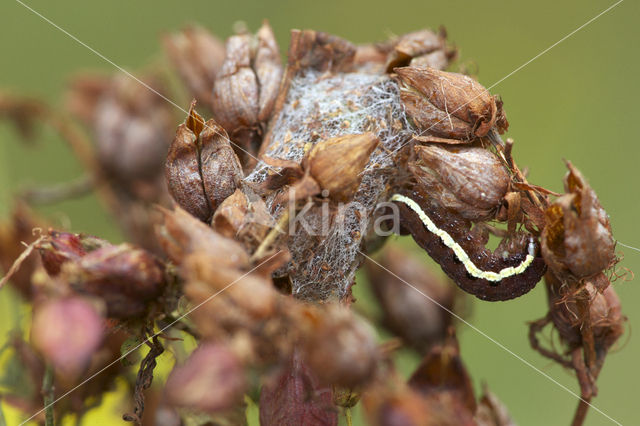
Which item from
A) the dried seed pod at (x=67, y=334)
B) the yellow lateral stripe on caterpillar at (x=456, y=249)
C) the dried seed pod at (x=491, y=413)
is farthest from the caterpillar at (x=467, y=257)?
the dried seed pod at (x=67, y=334)

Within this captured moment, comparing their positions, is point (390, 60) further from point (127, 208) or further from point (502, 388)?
point (502, 388)

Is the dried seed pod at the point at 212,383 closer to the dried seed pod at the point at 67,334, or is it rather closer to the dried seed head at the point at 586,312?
the dried seed pod at the point at 67,334

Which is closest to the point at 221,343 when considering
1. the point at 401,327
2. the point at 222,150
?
the point at 222,150

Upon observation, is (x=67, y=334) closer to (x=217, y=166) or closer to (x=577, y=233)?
(x=217, y=166)

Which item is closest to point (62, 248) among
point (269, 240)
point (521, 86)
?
point (269, 240)

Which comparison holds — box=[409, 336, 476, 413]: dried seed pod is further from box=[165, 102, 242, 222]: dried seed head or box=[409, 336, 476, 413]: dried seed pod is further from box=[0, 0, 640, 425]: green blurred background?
box=[0, 0, 640, 425]: green blurred background

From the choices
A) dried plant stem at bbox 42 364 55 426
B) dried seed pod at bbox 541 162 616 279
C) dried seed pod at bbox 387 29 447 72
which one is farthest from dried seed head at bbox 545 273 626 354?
dried plant stem at bbox 42 364 55 426
